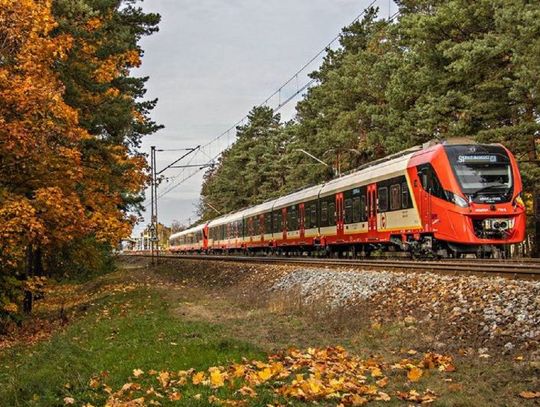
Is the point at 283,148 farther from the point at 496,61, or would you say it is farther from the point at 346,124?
the point at 496,61

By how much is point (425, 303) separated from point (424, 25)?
20243 millimetres

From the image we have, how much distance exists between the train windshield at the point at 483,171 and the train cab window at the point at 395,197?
2.93 meters

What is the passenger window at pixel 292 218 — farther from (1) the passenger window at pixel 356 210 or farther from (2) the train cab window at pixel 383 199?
(2) the train cab window at pixel 383 199

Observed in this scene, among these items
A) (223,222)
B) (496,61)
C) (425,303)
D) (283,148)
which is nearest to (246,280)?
(425,303)

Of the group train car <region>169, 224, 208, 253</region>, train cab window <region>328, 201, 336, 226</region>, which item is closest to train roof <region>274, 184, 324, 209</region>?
train cab window <region>328, 201, 336, 226</region>

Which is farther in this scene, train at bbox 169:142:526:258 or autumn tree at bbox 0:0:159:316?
train at bbox 169:142:526:258

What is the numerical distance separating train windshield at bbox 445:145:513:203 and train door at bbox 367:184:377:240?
5.01 meters

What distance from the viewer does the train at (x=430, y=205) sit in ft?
54.6

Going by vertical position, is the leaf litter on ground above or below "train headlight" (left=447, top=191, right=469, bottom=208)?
below

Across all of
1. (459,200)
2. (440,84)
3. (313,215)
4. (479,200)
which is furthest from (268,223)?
(479,200)

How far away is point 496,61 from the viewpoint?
87.2 ft

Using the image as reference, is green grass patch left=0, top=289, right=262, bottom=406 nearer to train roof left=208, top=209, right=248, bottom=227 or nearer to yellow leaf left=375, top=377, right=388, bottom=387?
yellow leaf left=375, top=377, right=388, bottom=387

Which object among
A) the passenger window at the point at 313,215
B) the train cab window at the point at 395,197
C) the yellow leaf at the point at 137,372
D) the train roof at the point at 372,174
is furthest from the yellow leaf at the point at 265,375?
the passenger window at the point at 313,215

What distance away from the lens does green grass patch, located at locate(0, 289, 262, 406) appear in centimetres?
729
